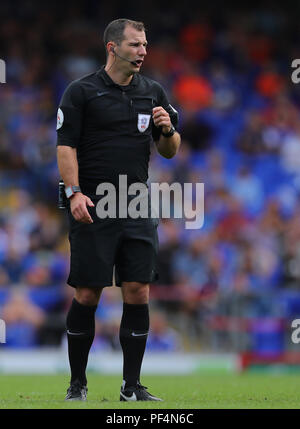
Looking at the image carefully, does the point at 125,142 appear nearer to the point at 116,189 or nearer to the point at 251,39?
the point at 116,189

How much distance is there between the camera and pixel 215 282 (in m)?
13.8

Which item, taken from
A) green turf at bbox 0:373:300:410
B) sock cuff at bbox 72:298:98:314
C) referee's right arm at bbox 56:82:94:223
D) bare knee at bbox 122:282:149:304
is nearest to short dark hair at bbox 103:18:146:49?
referee's right arm at bbox 56:82:94:223

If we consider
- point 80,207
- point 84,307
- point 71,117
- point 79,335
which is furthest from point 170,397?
point 71,117

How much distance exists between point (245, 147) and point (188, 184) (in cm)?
218

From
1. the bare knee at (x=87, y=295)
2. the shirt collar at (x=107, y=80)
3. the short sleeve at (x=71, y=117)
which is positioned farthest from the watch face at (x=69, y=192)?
the shirt collar at (x=107, y=80)

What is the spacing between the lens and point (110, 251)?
650 cm

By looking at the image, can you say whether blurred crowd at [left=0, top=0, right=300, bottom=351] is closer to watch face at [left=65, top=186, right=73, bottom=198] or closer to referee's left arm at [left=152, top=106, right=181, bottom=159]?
referee's left arm at [left=152, top=106, right=181, bottom=159]

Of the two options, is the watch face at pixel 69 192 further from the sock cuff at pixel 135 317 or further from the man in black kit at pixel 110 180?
the sock cuff at pixel 135 317

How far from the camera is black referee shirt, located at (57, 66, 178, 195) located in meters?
6.52

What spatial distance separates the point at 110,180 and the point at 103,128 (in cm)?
33

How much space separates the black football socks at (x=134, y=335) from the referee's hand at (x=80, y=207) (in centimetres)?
67

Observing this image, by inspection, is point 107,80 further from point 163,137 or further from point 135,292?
point 135,292
